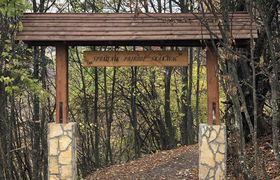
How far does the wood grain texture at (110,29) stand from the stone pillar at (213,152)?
1.82 m

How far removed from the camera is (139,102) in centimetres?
1138

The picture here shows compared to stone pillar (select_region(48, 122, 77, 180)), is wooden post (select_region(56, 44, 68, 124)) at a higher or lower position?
higher

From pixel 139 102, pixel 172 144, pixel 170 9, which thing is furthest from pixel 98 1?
pixel 172 144

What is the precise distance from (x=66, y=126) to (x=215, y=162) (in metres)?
3.06

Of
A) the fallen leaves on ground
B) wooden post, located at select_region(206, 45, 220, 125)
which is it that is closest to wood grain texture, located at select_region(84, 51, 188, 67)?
wooden post, located at select_region(206, 45, 220, 125)

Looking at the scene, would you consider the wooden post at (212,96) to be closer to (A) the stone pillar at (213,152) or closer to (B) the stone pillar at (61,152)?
(A) the stone pillar at (213,152)

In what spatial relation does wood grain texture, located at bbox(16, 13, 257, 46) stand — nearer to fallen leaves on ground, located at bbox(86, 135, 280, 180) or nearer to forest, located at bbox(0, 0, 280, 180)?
forest, located at bbox(0, 0, 280, 180)

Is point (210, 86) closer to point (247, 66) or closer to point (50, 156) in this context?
point (247, 66)

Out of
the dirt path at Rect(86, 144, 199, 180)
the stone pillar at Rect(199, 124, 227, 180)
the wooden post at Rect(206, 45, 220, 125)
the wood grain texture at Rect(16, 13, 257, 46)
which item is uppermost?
the wood grain texture at Rect(16, 13, 257, 46)

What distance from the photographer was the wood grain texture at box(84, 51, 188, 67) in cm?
522

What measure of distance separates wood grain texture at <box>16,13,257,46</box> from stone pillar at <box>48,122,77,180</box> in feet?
5.78

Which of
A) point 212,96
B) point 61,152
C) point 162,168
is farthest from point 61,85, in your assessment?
point 162,168

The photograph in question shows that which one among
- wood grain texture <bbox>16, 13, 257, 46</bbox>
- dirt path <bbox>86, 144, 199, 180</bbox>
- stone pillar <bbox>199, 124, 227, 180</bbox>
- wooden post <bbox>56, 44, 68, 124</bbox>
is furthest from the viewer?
dirt path <bbox>86, 144, 199, 180</bbox>

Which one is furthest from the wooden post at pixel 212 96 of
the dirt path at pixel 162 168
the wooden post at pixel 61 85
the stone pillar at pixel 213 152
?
the wooden post at pixel 61 85
